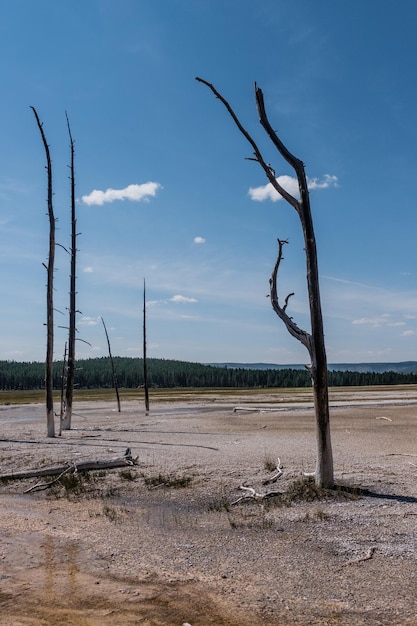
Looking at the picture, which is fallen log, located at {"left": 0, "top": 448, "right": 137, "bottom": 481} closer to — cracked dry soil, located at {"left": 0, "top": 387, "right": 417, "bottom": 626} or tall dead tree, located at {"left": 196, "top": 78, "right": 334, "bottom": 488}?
cracked dry soil, located at {"left": 0, "top": 387, "right": 417, "bottom": 626}

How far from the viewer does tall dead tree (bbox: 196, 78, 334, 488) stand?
11.5m

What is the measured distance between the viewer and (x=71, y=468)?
1429 centimetres

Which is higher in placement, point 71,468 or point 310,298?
point 310,298

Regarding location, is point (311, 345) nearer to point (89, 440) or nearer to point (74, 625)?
Answer: point (74, 625)

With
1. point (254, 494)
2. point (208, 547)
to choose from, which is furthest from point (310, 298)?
point (208, 547)

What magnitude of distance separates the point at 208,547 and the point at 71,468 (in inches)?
273

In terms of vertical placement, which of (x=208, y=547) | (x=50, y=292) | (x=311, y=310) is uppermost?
(x=50, y=292)

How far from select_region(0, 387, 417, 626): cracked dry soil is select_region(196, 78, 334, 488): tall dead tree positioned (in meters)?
0.86

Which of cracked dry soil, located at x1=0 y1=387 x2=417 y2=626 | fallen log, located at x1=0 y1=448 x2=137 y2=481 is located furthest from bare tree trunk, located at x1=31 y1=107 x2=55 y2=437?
fallen log, located at x1=0 y1=448 x2=137 y2=481

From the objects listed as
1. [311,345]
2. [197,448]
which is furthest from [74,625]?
[197,448]

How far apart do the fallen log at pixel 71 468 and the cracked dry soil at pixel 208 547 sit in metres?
0.37

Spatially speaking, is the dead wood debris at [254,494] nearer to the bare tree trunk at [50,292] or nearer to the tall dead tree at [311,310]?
the tall dead tree at [311,310]

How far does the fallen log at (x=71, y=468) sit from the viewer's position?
14078 mm

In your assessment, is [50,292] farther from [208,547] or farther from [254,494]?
[208,547]
